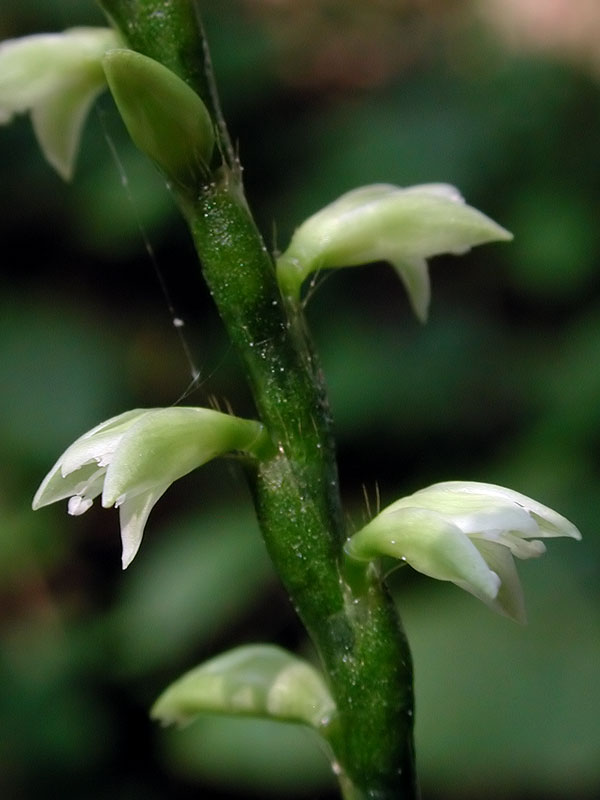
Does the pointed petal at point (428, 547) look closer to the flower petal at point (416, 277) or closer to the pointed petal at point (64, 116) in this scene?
the flower petal at point (416, 277)

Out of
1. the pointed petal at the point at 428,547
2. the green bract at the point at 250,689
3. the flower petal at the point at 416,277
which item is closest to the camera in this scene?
the pointed petal at the point at 428,547

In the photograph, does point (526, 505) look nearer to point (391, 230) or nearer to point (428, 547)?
point (428, 547)

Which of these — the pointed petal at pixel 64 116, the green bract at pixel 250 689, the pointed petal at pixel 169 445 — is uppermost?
the pointed petal at pixel 64 116

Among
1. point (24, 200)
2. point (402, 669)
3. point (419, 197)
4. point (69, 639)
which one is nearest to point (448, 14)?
point (24, 200)

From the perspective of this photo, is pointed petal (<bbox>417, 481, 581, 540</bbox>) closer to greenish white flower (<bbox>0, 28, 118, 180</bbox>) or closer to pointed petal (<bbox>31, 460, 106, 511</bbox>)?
pointed petal (<bbox>31, 460, 106, 511</bbox>)

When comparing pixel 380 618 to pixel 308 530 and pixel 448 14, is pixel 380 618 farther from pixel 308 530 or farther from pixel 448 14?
pixel 448 14

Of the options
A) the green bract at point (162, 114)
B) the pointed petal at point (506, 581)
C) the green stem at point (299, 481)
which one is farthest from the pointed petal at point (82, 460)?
the pointed petal at point (506, 581)
